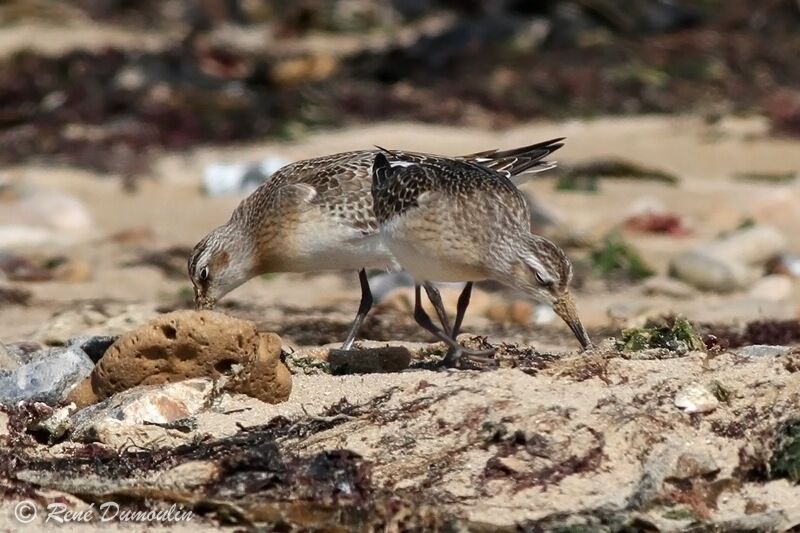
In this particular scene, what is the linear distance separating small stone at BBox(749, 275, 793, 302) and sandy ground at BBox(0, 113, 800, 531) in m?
0.07

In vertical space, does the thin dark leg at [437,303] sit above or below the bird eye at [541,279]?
below

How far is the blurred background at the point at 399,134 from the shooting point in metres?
8.55

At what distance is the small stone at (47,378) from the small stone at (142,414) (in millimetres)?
294

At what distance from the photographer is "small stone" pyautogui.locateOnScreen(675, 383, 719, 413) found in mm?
4660

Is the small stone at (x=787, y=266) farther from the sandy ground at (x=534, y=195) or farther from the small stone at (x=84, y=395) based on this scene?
the small stone at (x=84, y=395)

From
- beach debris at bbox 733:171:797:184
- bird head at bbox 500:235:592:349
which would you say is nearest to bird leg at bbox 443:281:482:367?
bird head at bbox 500:235:592:349

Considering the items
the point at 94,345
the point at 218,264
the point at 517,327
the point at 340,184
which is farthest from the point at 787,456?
the point at 517,327

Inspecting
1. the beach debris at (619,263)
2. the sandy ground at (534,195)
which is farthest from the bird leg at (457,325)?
the beach debris at (619,263)

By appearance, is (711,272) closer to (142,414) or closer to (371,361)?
(371,361)

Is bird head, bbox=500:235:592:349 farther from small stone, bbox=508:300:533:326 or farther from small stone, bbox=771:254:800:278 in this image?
small stone, bbox=771:254:800:278

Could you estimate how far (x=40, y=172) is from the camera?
1220 cm

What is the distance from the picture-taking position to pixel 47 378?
5270 millimetres

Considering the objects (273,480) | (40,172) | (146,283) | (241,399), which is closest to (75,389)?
(241,399)

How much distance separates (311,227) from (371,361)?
104 cm
